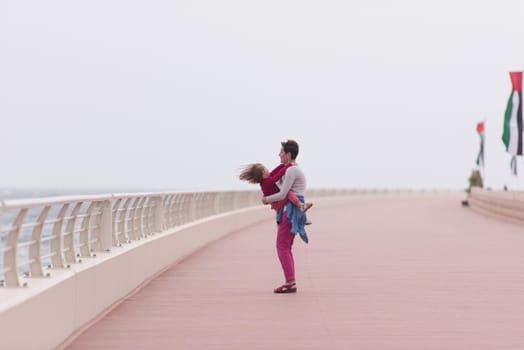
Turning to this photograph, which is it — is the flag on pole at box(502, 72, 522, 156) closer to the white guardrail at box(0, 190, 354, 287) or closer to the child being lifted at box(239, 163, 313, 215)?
the white guardrail at box(0, 190, 354, 287)

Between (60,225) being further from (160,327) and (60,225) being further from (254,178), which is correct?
(254,178)

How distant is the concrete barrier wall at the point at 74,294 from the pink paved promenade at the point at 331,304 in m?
0.24

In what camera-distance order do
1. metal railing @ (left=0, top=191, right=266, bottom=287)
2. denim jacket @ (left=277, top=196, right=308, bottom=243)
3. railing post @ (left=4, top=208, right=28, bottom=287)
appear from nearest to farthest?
railing post @ (left=4, top=208, right=28, bottom=287) → metal railing @ (left=0, top=191, right=266, bottom=287) → denim jacket @ (left=277, top=196, right=308, bottom=243)

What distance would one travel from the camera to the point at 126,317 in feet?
40.7

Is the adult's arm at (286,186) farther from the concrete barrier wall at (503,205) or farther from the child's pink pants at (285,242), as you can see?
the concrete barrier wall at (503,205)

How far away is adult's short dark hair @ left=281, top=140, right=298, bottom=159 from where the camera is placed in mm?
15008

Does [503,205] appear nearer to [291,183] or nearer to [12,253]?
[291,183]

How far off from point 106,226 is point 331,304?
3.15m

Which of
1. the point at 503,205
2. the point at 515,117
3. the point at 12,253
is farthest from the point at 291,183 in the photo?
the point at 515,117

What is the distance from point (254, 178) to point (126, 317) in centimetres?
306

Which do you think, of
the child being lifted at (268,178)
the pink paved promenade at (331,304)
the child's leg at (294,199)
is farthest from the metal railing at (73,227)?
the child's leg at (294,199)

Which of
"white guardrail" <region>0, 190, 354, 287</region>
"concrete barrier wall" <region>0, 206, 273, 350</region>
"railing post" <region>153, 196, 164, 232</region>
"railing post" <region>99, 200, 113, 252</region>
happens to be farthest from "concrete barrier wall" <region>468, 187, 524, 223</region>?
"railing post" <region>99, 200, 113, 252</region>

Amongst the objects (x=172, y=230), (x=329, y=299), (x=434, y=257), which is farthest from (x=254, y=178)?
(x=434, y=257)

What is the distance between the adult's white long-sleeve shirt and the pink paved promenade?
1.38m
